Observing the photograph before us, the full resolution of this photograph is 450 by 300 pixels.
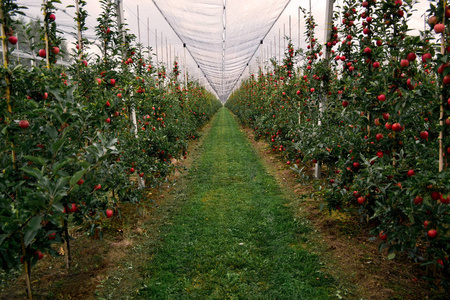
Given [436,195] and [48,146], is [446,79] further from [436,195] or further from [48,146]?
[48,146]

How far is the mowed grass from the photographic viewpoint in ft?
8.75

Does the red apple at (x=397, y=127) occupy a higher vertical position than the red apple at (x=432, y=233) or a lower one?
higher

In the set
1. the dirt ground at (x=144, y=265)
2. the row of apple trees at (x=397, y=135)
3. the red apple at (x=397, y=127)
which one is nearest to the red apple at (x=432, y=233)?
the row of apple trees at (x=397, y=135)

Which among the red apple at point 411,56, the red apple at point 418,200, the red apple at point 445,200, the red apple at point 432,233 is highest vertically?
the red apple at point 411,56

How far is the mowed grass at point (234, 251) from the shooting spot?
2666 mm

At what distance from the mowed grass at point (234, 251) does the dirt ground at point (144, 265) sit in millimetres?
166

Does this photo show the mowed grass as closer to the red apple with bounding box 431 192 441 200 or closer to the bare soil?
the bare soil

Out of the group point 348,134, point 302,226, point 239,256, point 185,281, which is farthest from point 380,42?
point 185,281

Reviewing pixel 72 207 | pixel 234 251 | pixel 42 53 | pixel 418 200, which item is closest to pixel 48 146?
pixel 72 207

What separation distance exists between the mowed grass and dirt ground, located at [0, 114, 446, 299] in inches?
6.6

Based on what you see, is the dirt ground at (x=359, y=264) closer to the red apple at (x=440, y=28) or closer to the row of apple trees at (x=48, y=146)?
the red apple at (x=440, y=28)

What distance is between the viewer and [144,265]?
307 cm

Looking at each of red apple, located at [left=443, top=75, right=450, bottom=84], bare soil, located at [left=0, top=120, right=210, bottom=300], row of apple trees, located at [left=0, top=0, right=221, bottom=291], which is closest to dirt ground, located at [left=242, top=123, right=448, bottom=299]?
red apple, located at [left=443, top=75, right=450, bottom=84]

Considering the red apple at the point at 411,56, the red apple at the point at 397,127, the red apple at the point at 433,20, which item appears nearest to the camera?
the red apple at the point at 433,20
